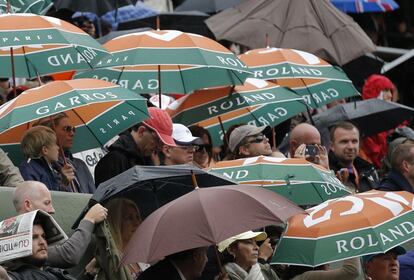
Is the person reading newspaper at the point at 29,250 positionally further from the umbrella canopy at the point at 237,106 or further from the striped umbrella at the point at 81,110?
the umbrella canopy at the point at 237,106

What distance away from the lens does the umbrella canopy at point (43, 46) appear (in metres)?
13.9

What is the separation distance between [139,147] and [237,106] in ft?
6.81

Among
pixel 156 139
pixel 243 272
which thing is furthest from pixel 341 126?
pixel 243 272

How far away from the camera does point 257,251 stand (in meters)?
12.6

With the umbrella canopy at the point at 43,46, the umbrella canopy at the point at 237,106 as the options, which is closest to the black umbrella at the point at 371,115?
the umbrella canopy at the point at 237,106

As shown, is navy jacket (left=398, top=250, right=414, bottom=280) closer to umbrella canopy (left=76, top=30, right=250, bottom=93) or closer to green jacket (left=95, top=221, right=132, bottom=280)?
umbrella canopy (left=76, top=30, right=250, bottom=93)

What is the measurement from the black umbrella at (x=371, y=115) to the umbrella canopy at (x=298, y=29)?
0.75m

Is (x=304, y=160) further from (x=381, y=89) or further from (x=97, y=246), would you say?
(x=381, y=89)

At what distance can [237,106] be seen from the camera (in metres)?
16.0

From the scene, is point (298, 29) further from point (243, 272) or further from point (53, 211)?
point (53, 211)

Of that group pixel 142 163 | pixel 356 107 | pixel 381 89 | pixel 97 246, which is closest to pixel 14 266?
pixel 97 246

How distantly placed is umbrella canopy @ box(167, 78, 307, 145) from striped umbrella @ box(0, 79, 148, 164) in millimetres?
1647

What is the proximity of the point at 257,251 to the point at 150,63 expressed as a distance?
2659 mm

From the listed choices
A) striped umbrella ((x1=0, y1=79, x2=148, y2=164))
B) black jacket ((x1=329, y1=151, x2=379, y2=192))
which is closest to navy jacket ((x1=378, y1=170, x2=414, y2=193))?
black jacket ((x1=329, y1=151, x2=379, y2=192))
